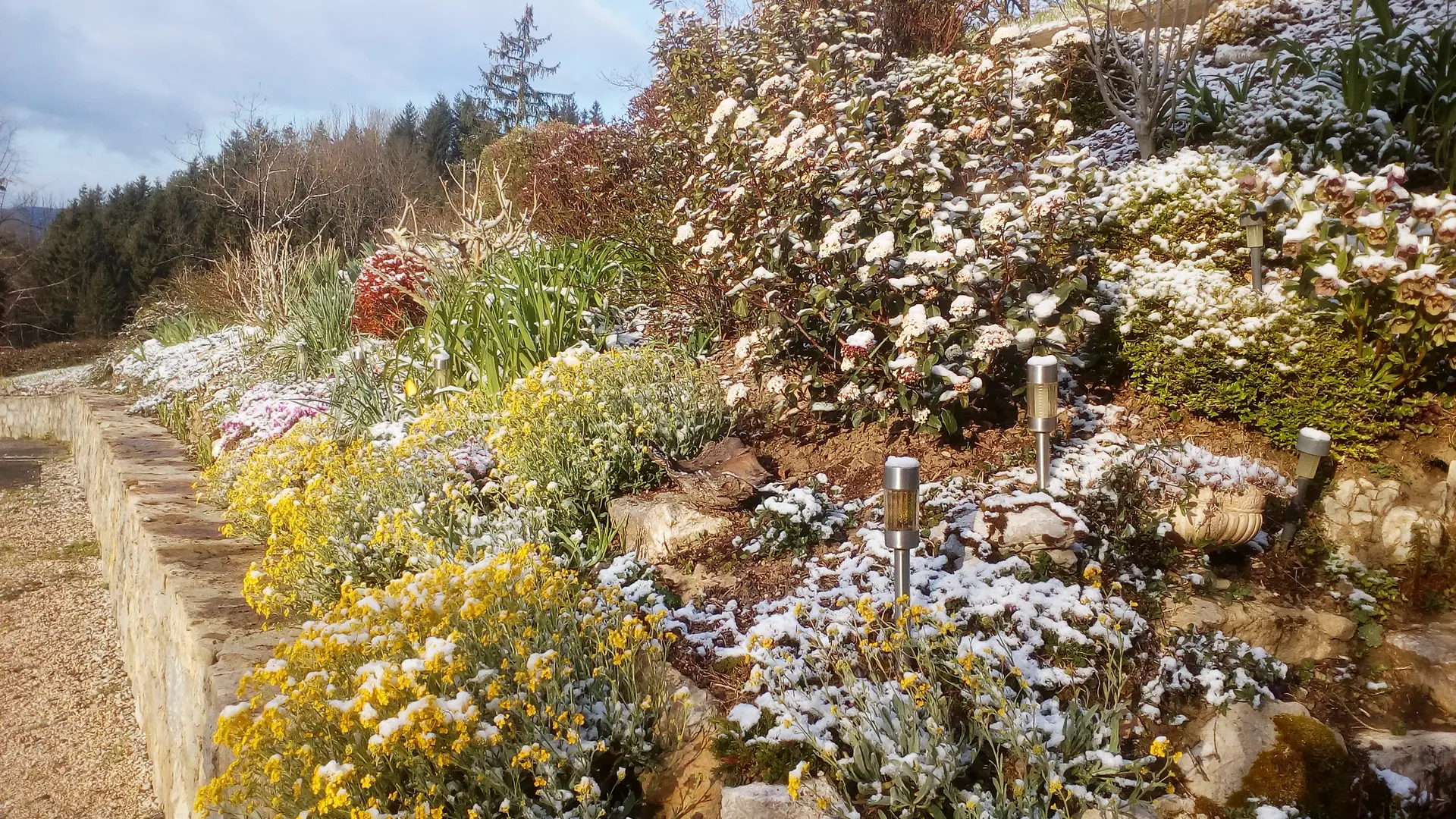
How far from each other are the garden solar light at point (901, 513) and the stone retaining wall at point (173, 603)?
2076 mm

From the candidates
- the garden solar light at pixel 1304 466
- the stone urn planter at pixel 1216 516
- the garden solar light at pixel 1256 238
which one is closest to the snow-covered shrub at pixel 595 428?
→ the stone urn planter at pixel 1216 516

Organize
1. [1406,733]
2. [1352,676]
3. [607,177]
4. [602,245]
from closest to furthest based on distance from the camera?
[1406,733], [1352,676], [602,245], [607,177]

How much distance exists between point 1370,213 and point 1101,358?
3.76 feet

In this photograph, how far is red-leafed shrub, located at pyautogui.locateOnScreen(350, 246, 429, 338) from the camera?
6523 millimetres

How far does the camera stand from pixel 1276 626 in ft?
9.04

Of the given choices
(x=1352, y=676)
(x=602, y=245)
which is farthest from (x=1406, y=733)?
(x=602, y=245)

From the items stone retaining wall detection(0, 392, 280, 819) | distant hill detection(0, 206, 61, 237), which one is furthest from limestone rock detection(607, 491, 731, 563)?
distant hill detection(0, 206, 61, 237)

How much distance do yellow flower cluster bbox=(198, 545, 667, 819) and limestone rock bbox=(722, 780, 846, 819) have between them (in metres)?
0.32

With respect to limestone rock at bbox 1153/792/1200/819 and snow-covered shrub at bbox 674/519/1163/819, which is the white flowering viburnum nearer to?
snow-covered shrub at bbox 674/519/1163/819

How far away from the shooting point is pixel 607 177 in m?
7.47

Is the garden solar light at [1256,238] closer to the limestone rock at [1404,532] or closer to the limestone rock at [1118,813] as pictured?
the limestone rock at [1404,532]

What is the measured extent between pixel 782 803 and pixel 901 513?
82cm

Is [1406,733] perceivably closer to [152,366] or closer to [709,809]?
[709,809]

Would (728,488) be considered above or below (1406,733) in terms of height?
above
